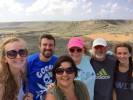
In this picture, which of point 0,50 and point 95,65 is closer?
Result: point 0,50

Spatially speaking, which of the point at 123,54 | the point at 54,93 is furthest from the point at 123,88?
the point at 54,93

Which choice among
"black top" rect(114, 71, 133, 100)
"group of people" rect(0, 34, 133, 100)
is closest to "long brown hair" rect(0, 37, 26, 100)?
"group of people" rect(0, 34, 133, 100)

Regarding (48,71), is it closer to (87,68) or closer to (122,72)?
(87,68)

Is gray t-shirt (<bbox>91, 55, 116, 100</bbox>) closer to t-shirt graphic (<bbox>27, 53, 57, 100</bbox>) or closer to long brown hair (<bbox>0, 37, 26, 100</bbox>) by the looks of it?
t-shirt graphic (<bbox>27, 53, 57, 100</bbox>)

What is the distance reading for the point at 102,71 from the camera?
433 cm

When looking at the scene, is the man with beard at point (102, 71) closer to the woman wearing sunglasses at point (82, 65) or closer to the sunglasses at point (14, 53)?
the woman wearing sunglasses at point (82, 65)

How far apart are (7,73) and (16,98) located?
0.82ft

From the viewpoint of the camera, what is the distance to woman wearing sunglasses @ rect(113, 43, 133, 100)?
169 inches

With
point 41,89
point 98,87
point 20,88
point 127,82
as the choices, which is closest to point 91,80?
point 98,87

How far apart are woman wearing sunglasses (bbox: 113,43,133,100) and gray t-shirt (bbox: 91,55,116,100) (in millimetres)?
73

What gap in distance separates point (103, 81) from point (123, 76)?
26cm

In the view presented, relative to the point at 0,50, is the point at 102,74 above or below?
below

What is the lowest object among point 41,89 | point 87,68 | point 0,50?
point 41,89

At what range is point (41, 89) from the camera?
4.63 metres
